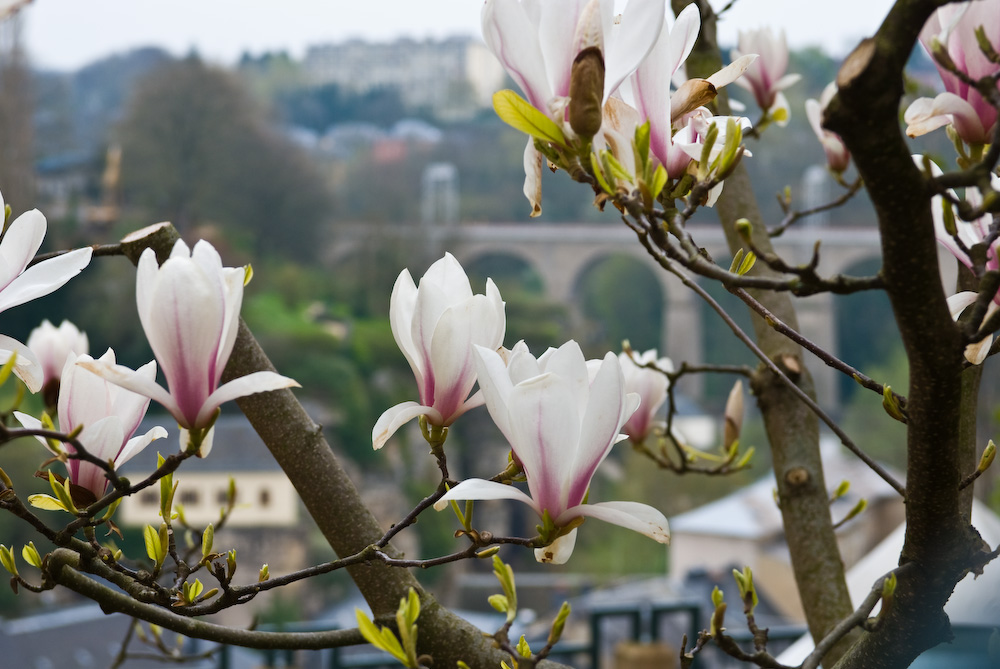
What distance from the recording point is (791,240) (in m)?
12.0

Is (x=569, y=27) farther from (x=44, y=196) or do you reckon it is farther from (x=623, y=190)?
(x=44, y=196)

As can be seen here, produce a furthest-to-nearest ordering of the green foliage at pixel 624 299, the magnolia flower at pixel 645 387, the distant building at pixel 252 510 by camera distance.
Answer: the green foliage at pixel 624 299
the distant building at pixel 252 510
the magnolia flower at pixel 645 387

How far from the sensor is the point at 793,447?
0.56 meters

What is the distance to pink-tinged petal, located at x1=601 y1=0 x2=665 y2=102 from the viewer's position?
25 centimetres

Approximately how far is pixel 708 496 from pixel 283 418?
11.4 m

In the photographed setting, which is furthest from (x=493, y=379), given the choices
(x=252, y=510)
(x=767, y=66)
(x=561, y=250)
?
(x=561, y=250)

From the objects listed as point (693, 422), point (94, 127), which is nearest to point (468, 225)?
point (693, 422)

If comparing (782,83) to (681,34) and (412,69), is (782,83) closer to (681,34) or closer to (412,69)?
(681,34)

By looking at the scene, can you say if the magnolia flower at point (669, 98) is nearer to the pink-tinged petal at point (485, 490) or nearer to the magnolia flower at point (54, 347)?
the pink-tinged petal at point (485, 490)

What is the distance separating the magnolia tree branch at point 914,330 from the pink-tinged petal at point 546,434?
9 centimetres

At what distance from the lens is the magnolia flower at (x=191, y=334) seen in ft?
0.79

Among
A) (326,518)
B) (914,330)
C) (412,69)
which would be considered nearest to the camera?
(914,330)

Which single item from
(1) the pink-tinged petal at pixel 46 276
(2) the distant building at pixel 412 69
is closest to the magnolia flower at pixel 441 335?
(1) the pink-tinged petal at pixel 46 276

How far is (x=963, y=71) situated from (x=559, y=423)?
0.56 ft
